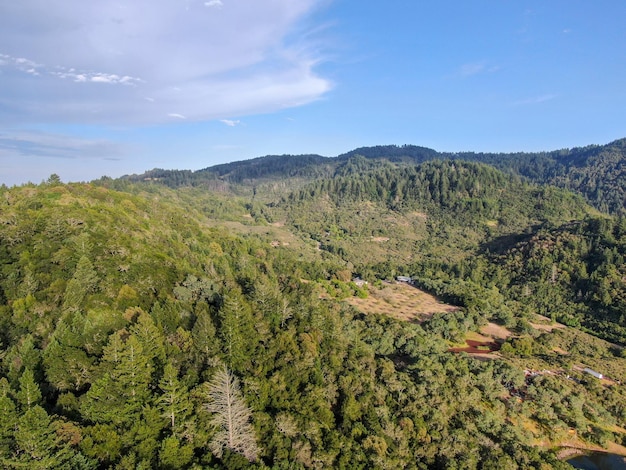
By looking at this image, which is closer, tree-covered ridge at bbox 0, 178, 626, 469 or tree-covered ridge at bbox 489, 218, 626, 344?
tree-covered ridge at bbox 0, 178, 626, 469

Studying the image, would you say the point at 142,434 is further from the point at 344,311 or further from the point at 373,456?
the point at 344,311

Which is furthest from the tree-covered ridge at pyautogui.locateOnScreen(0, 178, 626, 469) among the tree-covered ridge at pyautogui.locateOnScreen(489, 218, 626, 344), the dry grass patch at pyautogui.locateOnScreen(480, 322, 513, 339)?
the tree-covered ridge at pyautogui.locateOnScreen(489, 218, 626, 344)

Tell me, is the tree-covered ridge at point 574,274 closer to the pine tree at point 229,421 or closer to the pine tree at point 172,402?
the pine tree at point 229,421

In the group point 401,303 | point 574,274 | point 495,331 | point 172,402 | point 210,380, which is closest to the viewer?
point 172,402

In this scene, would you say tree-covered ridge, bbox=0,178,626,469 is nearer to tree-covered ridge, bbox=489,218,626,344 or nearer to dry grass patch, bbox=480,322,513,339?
dry grass patch, bbox=480,322,513,339

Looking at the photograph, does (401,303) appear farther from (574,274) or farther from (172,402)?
(172,402)

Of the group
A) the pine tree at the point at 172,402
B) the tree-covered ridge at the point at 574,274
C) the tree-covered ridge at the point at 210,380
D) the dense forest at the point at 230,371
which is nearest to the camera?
the tree-covered ridge at the point at 210,380

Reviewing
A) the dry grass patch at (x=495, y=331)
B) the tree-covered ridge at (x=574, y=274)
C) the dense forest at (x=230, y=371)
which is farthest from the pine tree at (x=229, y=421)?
the tree-covered ridge at (x=574, y=274)

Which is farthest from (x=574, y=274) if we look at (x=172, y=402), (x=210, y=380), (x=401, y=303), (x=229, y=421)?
(x=172, y=402)

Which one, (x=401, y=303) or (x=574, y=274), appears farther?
(x=574, y=274)
